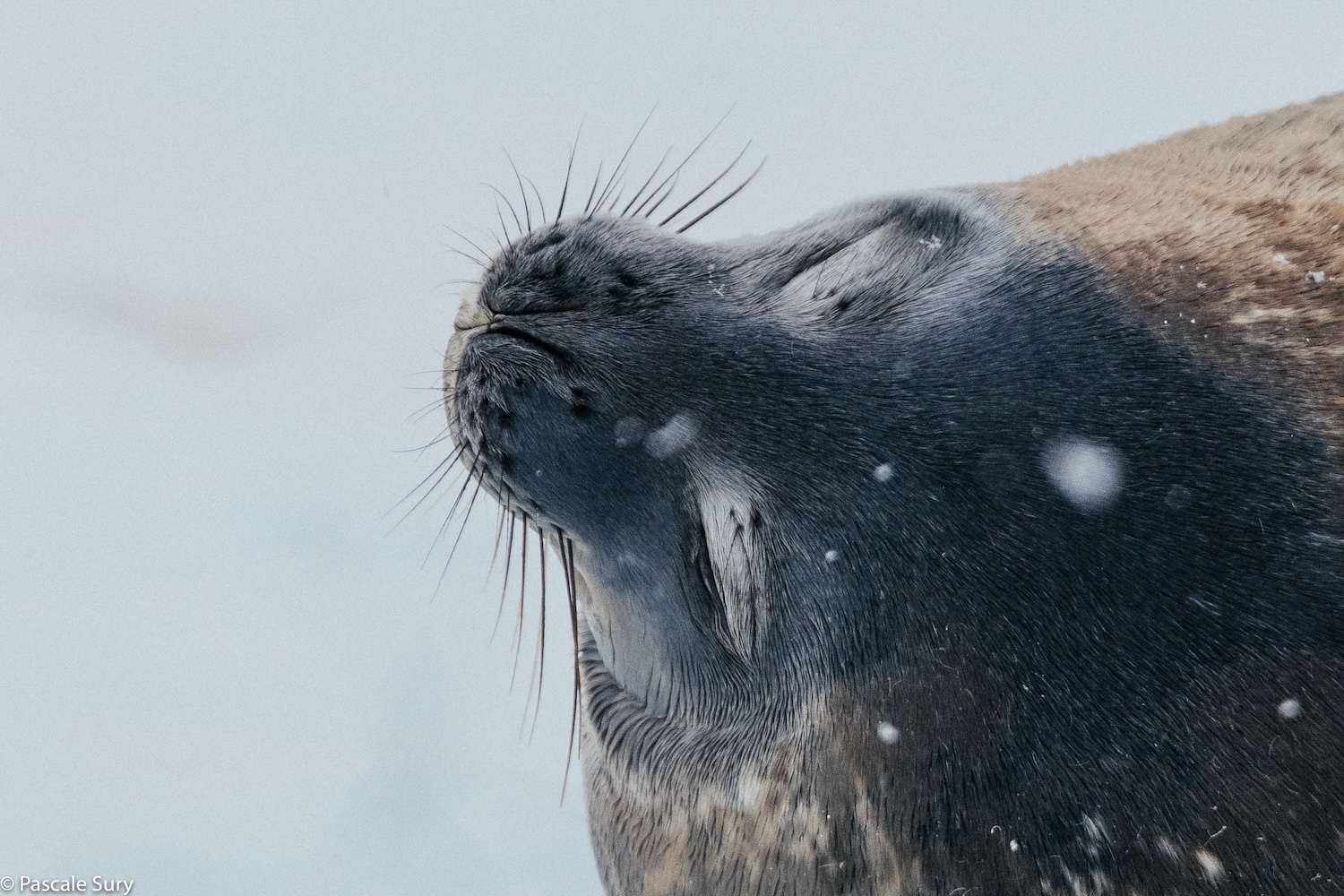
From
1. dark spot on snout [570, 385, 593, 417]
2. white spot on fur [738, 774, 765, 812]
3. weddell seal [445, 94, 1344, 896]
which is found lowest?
white spot on fur [738, 774, 765, 812]

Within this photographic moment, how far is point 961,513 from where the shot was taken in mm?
1398

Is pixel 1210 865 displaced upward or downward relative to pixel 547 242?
downward

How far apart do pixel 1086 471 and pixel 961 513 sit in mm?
161

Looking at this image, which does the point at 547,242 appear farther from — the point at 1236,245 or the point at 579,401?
the point at 1236,245

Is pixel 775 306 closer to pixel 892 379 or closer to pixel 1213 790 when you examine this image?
pixel 892 379

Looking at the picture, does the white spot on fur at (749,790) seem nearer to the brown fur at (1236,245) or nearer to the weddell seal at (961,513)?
the weddell seal at (961,513)

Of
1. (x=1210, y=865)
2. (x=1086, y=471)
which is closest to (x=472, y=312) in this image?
(x=1086, y=471)

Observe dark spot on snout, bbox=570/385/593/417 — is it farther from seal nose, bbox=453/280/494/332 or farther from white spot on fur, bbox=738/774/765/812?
white spot on fur, bbox=738/774/765/812

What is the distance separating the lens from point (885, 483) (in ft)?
4.75

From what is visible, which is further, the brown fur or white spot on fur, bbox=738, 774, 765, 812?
white spot on fur, bbox=738, 774, 765, 812

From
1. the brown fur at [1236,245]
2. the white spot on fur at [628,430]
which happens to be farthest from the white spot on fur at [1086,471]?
the white spot on fur at [628,430]

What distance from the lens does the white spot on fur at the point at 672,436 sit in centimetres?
156

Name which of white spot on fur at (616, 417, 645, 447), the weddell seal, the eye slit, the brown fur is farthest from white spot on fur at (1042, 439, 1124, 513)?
the eye slit

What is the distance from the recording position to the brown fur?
1.32 m
